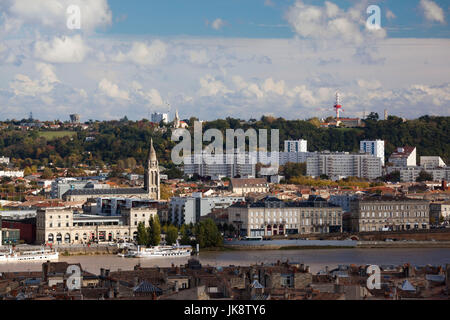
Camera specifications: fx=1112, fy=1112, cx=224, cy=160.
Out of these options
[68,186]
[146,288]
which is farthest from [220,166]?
[146,288]

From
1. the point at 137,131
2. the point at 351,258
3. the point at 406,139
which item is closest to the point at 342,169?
the point at 406,139

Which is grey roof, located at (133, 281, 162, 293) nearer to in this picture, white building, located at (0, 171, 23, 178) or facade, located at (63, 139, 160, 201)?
facade, located at (63, 139, 160, 201)

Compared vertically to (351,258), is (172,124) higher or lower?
higher

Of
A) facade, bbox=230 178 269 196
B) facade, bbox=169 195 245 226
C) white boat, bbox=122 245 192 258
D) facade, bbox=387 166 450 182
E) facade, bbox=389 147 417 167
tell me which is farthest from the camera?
Result: facade, bbox=389 147 417 167

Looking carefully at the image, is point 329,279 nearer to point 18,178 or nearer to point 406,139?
point 18,178

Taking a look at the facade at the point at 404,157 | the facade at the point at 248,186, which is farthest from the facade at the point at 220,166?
the facade at the point at 248,186

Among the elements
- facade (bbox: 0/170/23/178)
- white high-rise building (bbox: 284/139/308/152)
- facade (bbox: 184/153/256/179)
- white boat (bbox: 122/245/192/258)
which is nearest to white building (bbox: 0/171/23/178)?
facade (bbox: 0/170/23/178)

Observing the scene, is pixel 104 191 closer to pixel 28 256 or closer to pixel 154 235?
pixel 154 235
